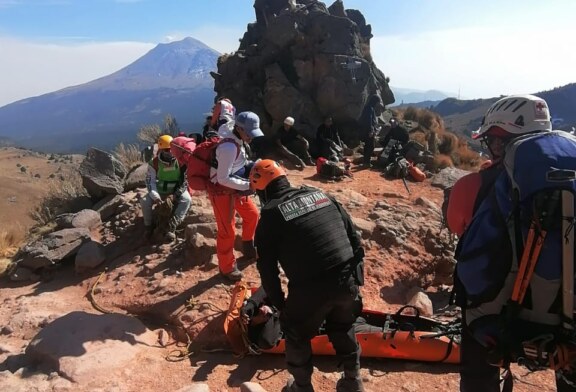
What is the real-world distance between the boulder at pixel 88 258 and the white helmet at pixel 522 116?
19.6 feet

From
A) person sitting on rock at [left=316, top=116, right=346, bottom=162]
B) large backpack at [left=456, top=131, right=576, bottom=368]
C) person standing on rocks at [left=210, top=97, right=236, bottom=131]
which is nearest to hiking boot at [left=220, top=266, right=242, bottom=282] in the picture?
person standing on rocks at [left=210, top=97, right=236, bottom=131]

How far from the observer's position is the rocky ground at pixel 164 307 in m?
4.06

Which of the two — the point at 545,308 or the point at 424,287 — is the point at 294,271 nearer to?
the point at 545,308

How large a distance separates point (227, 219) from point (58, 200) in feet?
19.7

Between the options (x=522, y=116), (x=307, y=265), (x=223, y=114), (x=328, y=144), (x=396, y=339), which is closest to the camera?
(x=522, y=116)

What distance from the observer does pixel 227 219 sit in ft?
17.0

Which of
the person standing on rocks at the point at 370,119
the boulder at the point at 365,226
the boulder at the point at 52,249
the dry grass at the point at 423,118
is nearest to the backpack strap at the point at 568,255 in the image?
the boulder at the point at 365,226

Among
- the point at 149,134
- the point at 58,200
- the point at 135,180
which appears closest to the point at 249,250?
the point at 135,180

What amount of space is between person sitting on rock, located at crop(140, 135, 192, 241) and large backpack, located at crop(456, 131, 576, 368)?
534 cm

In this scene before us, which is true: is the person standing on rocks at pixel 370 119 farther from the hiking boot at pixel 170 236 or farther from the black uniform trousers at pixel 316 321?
the black uniform trousers at pixel 316 321

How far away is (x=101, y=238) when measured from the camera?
293 inches

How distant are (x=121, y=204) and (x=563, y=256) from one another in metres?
7.52

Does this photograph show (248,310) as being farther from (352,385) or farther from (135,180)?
(135,180)

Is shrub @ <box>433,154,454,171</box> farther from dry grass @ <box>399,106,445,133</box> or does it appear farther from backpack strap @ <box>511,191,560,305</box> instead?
backpack strap @ <box>511,191,560,305</box>
